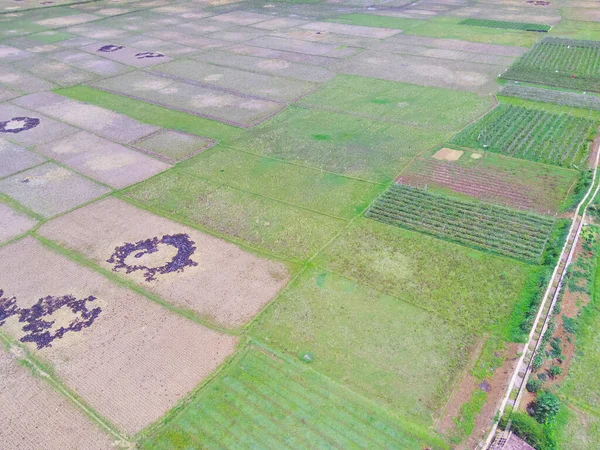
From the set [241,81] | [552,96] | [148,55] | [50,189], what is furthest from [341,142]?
[148,55]

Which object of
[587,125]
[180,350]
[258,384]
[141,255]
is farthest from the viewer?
[587,125]

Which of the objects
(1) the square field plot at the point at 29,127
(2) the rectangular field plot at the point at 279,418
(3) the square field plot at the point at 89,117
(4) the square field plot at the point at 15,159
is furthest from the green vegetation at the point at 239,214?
(1) the square field plot at the point at 29,127

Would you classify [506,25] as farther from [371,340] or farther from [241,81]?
[371,340]

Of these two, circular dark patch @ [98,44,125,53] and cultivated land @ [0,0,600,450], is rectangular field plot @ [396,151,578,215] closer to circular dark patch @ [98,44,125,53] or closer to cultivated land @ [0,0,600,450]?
cultivated land @ [0,0,600,450]

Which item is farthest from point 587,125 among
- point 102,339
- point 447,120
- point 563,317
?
point 102,339

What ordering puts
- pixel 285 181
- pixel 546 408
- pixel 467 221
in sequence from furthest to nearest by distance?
1. pixel 285 181
2. pixel 467 221
3. pixel 546 408

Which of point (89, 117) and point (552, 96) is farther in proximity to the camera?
point (552, 96)

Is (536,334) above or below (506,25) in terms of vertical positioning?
below

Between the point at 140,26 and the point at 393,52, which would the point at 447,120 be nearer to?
the point at 393,52
